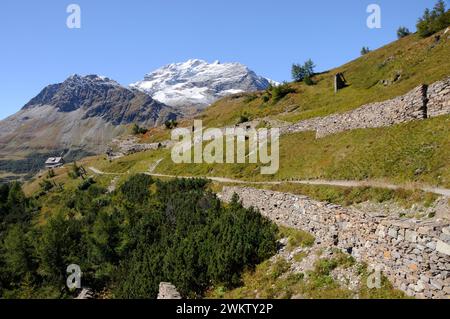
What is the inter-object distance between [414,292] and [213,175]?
41942 millimetres

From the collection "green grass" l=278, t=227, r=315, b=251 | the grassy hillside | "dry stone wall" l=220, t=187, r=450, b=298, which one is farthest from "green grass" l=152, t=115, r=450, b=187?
the grassy hillside

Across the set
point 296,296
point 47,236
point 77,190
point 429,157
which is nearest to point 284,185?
point 429,157

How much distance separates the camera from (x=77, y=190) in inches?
3376

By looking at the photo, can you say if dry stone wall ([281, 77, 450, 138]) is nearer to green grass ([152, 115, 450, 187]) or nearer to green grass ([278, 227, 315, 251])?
green grass ([152, 115, 450, 187])

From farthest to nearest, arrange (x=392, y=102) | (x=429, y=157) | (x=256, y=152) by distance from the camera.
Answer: (x=256, y=152) < (x=392, y=102) < (x=429, y=157)

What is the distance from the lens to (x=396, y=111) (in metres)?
35.7

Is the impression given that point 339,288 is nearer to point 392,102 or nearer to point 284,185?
point 284,185

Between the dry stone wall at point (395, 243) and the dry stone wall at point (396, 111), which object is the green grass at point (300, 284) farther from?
the dry stone wall at point (396, 111)

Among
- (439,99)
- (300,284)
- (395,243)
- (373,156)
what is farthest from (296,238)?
(439,99)

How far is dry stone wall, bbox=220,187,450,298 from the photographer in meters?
12.9

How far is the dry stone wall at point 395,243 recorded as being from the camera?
1285cm

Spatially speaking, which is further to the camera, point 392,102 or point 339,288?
point 392,102

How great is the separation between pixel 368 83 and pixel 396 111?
4087 centimetres

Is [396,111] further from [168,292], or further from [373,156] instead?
[168,292]
